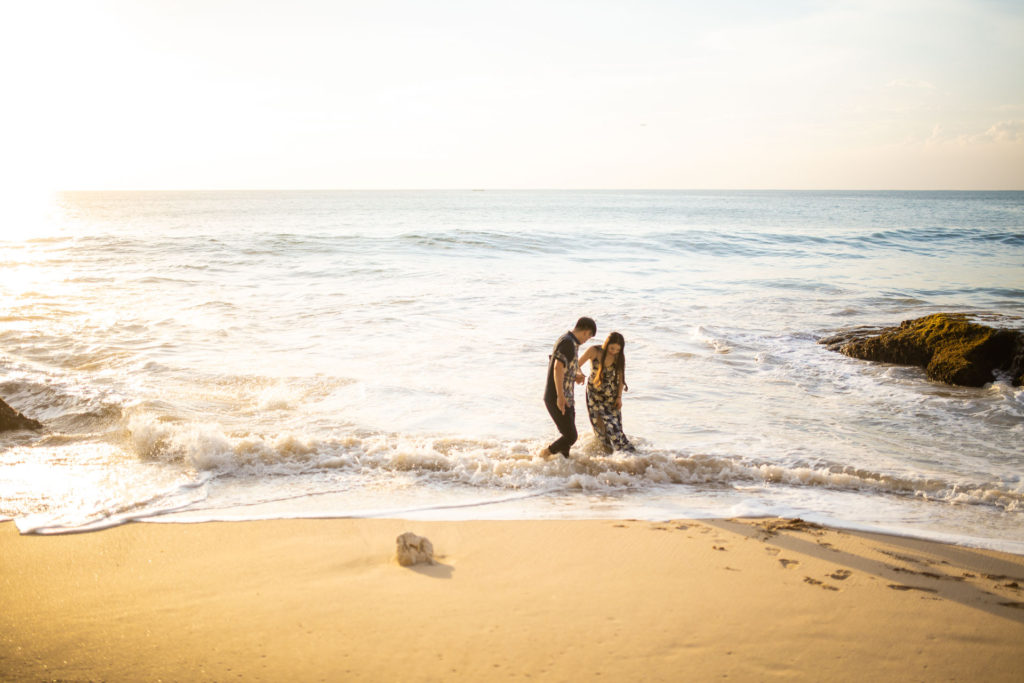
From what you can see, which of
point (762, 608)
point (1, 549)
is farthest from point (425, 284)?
point (762, 608)

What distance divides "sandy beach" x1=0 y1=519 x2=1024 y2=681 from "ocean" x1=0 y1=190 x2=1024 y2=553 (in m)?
0.50

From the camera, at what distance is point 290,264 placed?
22.1 m

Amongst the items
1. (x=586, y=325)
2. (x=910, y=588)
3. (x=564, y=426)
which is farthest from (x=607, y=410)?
(x=910, y=588)

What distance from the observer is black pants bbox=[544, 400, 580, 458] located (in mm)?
6422

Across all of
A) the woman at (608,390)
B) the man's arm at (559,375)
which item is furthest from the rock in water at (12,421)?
the woman at (608,390)

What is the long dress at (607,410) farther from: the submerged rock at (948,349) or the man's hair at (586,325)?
the submerged rock at (948,349)

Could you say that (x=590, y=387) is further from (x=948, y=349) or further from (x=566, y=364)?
(x=948, y=349)

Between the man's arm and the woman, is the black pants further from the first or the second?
the woman

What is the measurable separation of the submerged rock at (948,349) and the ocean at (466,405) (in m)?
0.39

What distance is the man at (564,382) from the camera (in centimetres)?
630

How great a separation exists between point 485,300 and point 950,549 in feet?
40.8

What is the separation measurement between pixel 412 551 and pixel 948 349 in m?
9.69

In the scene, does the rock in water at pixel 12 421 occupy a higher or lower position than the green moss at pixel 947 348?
lower

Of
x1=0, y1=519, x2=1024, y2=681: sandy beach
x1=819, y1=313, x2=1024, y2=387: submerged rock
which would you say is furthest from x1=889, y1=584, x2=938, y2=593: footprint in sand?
x1=819, y1=313, x2=1024, y2=387: submerged rock
